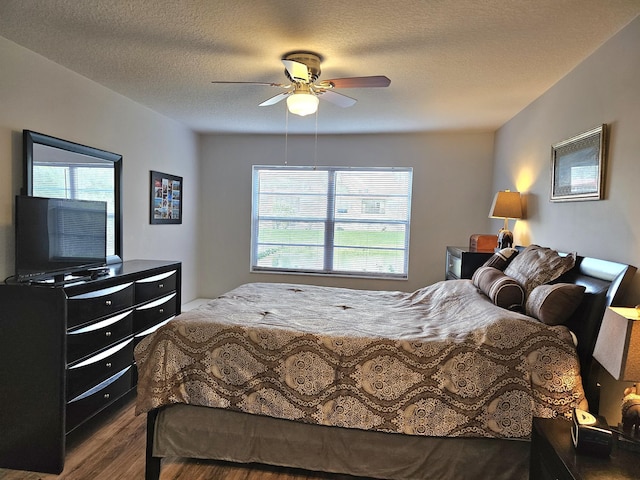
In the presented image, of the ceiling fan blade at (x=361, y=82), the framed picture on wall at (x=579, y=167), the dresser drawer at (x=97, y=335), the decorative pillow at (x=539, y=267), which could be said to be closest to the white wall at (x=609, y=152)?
the framed picture on wall at (x=579, y=167)

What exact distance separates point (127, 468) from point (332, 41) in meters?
2.75

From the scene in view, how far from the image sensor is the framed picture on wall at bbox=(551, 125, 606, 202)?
7.83ft

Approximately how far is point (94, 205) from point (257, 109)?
1913 mm

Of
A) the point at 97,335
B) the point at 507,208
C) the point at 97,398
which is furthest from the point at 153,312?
the point at 507,208

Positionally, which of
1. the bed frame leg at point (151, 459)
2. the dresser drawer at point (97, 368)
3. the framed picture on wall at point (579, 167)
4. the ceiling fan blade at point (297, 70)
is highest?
the ceiling fan blade at point (297, 70)

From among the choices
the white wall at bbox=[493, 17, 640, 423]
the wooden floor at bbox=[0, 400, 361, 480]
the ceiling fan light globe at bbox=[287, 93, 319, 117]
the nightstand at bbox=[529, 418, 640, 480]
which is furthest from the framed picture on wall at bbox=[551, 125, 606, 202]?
the wooden floor at bbox=[0, 400, 361, 480]

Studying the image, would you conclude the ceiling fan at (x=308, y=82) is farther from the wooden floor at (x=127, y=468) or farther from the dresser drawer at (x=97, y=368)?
the wooden floor at (x=127, y=468)

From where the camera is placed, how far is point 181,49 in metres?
2.68

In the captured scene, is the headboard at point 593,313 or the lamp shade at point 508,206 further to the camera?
the lamp shade at point 508,206

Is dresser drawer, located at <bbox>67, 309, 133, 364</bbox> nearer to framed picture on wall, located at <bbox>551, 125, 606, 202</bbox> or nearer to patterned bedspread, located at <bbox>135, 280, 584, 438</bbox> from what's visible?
A: patterned bedspread, located at <bbox>135, 280, 584, 438</bbox>

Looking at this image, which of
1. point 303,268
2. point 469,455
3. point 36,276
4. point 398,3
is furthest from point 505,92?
point 36,276

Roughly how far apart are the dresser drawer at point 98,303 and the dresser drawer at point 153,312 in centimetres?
16

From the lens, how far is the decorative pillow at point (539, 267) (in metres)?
2.28

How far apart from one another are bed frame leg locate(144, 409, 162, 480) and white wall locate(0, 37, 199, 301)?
1.44 m
